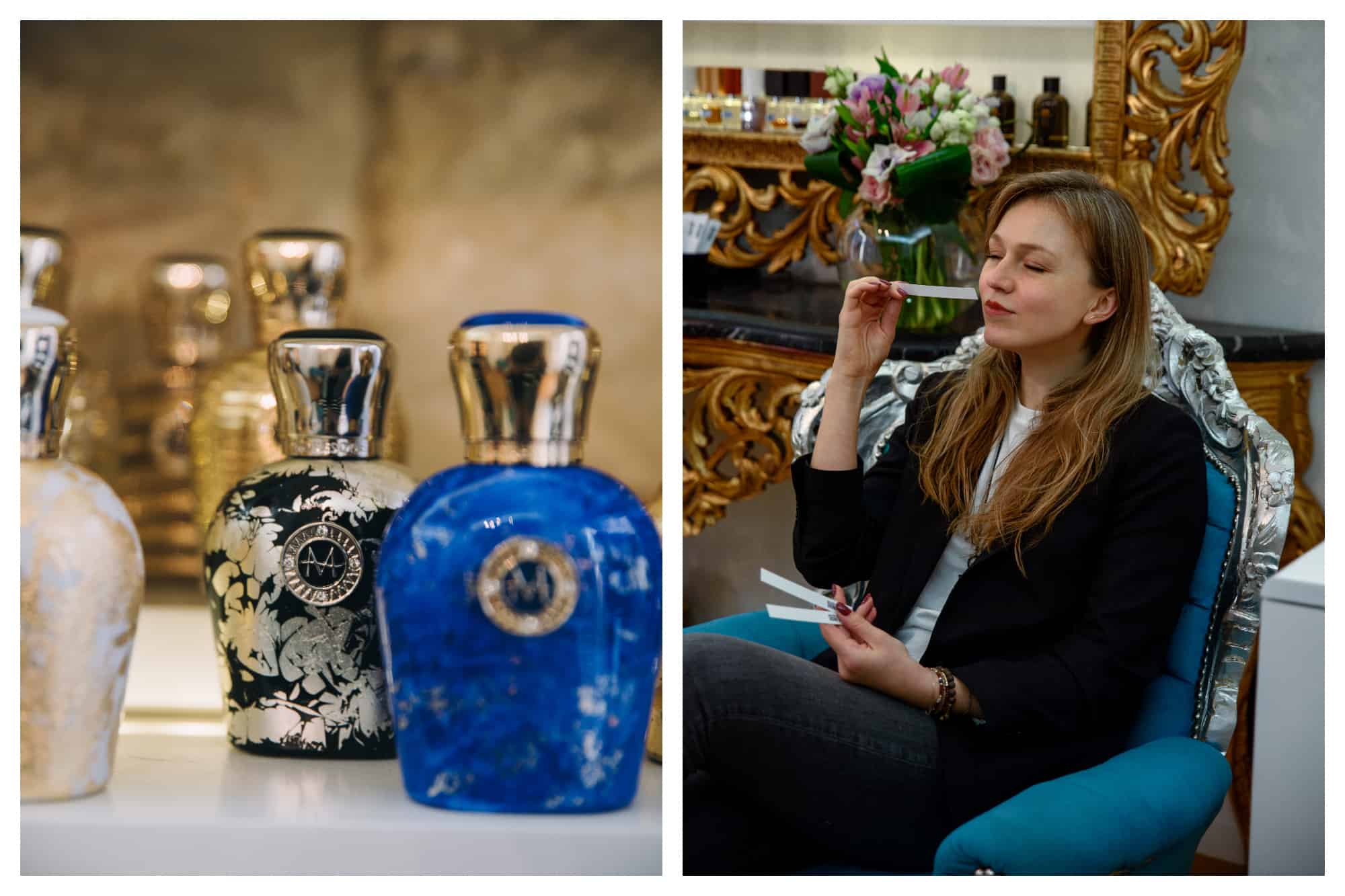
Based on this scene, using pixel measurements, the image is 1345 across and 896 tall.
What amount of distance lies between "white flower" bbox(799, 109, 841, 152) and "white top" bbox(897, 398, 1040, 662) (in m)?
0.65

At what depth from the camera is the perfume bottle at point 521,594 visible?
0.69m

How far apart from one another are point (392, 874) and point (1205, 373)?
0.82m

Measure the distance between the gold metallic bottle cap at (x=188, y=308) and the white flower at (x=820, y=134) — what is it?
990 millimetres

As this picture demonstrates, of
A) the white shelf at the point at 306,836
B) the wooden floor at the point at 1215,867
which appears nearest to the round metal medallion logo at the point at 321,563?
the white shelf at the point at 306,836

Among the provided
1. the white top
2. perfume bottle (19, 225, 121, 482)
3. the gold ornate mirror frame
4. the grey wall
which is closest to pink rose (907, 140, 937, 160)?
the gold ornate mirror frame

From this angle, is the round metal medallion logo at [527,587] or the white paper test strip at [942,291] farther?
the white paper test strip at [942,291]

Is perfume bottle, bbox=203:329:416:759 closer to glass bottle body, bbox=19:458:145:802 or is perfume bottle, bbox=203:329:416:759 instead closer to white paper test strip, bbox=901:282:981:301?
glass bottle body, bbox=19:458:145:802

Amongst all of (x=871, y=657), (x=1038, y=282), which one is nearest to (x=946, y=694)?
(x=871, y=657)

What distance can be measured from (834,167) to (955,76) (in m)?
0.18

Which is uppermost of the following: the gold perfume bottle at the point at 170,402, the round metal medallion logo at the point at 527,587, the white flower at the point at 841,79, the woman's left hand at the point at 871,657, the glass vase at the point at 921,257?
the white flower at the point at 841,79

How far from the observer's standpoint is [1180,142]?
1680 mm

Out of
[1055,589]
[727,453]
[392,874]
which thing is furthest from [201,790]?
[727,453]

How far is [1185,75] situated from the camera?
1.66 meters

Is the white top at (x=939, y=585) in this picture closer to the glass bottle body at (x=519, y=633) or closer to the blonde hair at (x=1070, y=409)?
the blonde hair at (x=1070, y=409)
